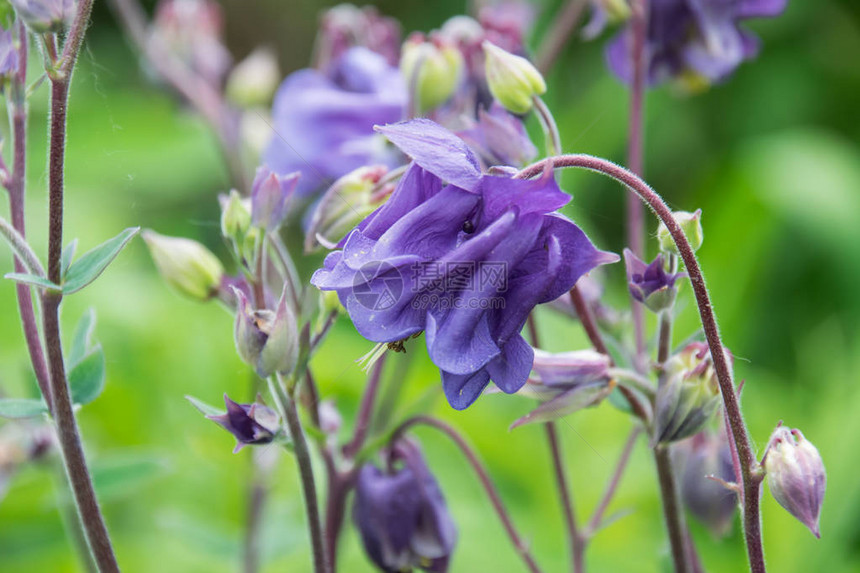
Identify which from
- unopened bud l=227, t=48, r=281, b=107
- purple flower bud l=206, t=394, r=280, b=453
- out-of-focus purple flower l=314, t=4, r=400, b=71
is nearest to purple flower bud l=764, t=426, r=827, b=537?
purple flower bud l=206, t=394, r=280, b=453

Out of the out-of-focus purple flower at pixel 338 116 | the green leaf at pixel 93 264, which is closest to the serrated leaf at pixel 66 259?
the green leaf at pixel 93 264

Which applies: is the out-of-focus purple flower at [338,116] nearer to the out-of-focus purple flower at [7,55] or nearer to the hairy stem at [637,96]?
the hairy stem at [637,96]

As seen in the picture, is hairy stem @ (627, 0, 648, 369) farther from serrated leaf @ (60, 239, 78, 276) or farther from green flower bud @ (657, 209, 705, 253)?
serrated leaf @ (60, 239, 78, 276)

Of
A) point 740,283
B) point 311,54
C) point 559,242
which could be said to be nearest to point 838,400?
point 740,283

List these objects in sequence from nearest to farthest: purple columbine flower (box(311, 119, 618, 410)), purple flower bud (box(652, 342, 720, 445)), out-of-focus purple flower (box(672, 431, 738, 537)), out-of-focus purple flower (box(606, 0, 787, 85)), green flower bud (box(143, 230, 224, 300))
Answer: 1. purple columbine flower (box(311, 119, 618, 410))
2. purple flower bud (box(652, 342, 720, 445))
3. green flower bud (box(143, 230, 224, 300))
4. out-of-focus purple flower (box(672, 431, 738, 537))
5. out-of-focus purple flower (box(606, 0, 787, 85))
